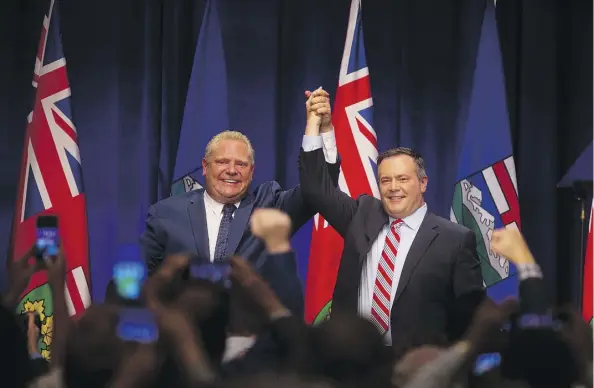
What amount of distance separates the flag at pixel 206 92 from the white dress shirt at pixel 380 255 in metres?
1.71

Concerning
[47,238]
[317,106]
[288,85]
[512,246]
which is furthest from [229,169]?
[288,85]

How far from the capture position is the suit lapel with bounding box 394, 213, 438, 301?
3.02 meters

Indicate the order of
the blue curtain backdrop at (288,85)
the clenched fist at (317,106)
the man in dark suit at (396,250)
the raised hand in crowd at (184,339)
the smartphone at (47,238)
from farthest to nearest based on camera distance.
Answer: the blue curtain backdrop at (288,85) → the clenched fist at (317,106) → the man in dark suit at (396,250) → the smartphone at (47,238) → the raised hand in crowd at (184,339)

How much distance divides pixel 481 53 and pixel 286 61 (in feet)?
3.83

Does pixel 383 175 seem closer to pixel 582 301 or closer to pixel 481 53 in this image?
pixel 582 301

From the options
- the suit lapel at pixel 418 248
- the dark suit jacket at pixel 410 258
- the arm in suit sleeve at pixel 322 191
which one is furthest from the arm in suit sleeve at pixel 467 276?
the arm in suit sleeve at pixel 322 191

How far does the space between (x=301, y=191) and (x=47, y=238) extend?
1129 mm

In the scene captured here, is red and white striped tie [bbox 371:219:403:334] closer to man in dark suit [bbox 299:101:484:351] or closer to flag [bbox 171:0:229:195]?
man in dark suit [bbox 299:101:484:351]

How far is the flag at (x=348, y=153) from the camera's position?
449 centimetres

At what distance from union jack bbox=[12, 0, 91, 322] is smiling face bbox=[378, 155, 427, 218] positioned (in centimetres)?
201

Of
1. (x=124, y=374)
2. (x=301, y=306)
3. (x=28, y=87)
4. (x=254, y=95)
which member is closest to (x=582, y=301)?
(x=254, y=95)

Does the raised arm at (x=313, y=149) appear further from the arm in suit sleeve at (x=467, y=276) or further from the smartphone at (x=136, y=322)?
the smartphone at (x=136, y=322)

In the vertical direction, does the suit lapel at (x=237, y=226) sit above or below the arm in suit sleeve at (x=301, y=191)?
below

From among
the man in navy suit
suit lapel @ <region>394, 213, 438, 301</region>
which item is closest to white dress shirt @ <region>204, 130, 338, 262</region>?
the man in navy suit
